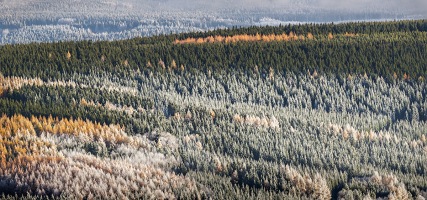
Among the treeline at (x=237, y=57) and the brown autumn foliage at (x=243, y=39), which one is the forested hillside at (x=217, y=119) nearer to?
the treeline at (x=237, y=57)

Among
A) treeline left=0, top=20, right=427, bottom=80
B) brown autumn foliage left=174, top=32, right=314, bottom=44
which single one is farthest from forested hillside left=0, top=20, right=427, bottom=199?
brown autumn foliage left=174, top=32, right=314, bottom=44

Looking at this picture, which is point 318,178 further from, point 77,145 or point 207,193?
point 77,145

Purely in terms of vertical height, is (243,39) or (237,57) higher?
(243,39)

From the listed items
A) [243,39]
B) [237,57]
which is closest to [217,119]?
[237,57]

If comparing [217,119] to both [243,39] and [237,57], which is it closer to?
[237,57]

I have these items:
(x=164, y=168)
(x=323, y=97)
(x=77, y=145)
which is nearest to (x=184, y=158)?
(x=164, y=168)

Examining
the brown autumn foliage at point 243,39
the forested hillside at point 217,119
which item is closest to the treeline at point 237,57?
the forested hillside at point 217,119

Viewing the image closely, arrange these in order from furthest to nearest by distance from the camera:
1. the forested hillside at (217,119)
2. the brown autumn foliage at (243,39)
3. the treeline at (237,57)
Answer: the brown autumn foliage at (243,39) < the treeline at (237,57) < the forested hillside at (217,119)

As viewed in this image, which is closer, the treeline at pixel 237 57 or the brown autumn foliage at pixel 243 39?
the treeline at pixel 237 57
